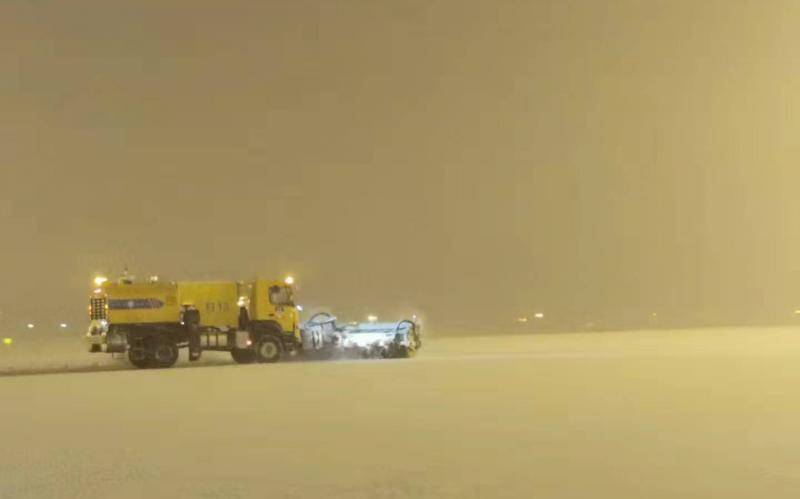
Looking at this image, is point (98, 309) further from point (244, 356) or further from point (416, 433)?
point (416, 433)

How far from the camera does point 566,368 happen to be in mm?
26203

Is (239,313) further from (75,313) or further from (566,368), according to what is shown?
(75,313)

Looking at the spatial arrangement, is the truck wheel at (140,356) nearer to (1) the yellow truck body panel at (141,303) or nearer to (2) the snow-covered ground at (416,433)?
(1) the yellow truck body panel at (141,303)

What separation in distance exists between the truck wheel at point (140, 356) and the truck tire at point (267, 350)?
352 centimetres

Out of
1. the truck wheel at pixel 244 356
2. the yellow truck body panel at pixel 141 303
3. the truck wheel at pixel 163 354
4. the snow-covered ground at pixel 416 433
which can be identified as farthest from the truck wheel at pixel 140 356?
the snow-covered ground at pixel 416 433

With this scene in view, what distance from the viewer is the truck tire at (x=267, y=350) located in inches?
1305

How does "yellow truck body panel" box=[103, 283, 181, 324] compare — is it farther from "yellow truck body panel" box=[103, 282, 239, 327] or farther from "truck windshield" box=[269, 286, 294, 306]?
"truck windshield" box=[269, 286, 294, 306]

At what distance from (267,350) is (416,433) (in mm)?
19296

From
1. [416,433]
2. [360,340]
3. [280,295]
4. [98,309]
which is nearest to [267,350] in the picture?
[280,295]

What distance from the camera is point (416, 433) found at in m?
14.5

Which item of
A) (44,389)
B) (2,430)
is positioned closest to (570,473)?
(2,430)

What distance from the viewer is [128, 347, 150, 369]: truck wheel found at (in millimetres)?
31906

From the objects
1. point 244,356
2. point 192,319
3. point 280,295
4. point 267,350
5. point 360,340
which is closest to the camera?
point 192,319

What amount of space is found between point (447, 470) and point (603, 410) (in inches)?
229
